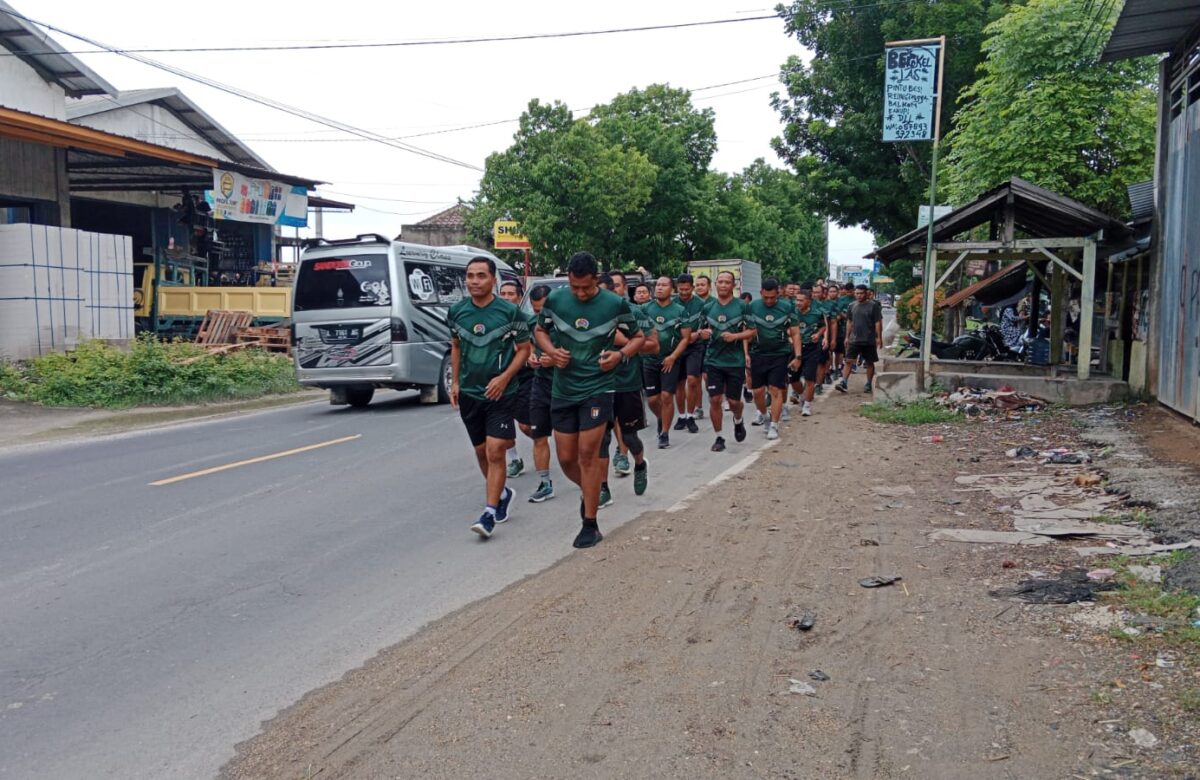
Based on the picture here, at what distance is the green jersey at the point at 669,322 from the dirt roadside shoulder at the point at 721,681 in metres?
4.86

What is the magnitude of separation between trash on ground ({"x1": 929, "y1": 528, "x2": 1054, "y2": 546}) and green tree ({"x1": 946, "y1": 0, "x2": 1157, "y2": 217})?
39.8ft

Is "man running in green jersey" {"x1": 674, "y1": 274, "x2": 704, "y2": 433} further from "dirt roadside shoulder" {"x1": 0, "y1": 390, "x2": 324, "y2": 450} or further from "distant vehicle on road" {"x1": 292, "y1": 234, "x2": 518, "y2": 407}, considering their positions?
"dirt roadside shoulder" {"x1": 0, "y1": 390, "x2": 324, "y2": 450}

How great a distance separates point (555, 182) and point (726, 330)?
69.7ft

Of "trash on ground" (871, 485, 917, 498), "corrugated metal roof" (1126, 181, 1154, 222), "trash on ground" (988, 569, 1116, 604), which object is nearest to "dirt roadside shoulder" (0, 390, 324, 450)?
"trash on ground" (871, 485, 917, 498)

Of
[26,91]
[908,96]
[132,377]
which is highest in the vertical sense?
[26,91]

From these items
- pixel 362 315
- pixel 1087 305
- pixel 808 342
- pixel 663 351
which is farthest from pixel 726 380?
pixel 1087 305

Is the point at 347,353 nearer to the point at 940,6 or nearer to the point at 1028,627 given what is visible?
the point at 1028,627

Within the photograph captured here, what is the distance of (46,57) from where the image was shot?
2162cm

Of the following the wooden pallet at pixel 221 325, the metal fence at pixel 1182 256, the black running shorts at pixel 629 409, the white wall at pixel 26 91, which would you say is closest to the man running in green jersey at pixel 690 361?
the black running shorts at pixel 629 409

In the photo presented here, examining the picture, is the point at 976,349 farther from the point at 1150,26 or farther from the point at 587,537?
the point at 587,537

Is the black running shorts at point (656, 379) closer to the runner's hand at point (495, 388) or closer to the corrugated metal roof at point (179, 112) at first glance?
the runner's hand at point (495, 388)

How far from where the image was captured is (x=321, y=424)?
13.7m

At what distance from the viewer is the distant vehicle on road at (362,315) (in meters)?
14.5

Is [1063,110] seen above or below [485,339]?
above
